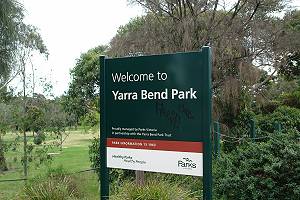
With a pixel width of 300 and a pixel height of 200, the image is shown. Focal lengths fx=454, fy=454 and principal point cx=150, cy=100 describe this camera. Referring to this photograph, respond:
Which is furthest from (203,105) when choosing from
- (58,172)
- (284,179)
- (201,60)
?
(58,172)

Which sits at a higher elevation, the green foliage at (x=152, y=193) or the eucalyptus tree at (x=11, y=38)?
the eucalyptus tree at (x=11, y=38)

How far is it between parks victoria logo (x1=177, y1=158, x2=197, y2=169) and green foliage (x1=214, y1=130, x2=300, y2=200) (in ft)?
5.95

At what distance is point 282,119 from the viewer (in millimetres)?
17312

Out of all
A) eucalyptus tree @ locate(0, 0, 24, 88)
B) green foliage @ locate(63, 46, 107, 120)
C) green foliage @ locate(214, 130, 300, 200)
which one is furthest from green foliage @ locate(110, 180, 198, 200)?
green foliage @ locate(63, 46, 107, 120)

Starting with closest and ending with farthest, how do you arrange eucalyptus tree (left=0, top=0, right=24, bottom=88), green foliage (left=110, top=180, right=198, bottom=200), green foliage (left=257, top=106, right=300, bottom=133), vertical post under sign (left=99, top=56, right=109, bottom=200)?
green foliage (left=110, top=180, right=198, bottom=200), vertical post under sign (left=99, top=56, right=109, bottom=200), eucalyptus tree (left=0, top=0, right=24, bottom=88), green foliage (left=257, top=106, right=300, bottom=133)

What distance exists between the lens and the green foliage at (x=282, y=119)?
16406 millimetres

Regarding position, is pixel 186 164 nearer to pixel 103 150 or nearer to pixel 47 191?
pixel 103 150

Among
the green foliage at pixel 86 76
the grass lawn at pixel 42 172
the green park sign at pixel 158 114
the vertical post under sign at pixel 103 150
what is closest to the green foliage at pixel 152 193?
the green park sign at pixel 158 114

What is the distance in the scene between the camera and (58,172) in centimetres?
740

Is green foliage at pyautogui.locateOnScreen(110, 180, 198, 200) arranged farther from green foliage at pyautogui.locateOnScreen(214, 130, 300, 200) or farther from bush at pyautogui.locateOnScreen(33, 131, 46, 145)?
bush at pyautogui.locateOnScreen(33, 131, 46, 145)

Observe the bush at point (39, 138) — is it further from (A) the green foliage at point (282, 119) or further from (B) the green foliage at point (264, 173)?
(A) the green foliage at point (282, 119)

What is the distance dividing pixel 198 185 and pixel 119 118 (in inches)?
88.0

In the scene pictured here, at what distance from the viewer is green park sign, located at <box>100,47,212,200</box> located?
5.07 m

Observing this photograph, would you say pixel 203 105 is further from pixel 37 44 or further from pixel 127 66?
pixel 37 44
